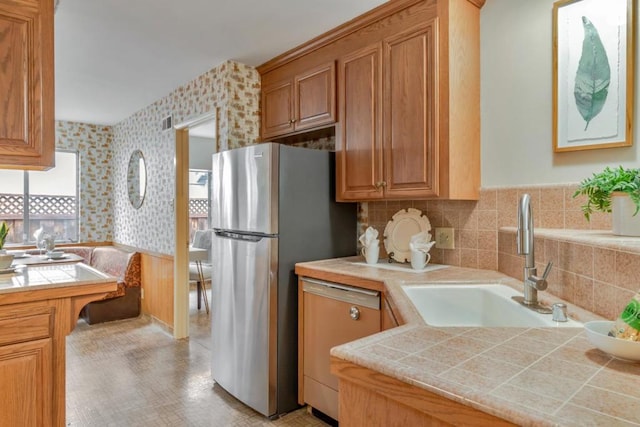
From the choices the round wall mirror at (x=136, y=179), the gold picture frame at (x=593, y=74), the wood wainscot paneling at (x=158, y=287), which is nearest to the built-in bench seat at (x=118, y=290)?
A: the wood wainscot paneling at (x=158, y=287)

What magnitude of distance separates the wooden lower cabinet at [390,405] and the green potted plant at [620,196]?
960mm

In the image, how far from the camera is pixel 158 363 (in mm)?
3256

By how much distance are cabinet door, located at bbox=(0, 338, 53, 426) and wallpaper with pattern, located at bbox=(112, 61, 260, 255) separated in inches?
71.9

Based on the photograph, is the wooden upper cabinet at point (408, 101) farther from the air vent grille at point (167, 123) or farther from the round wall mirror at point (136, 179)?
the round wall mirror at point (136, 179)

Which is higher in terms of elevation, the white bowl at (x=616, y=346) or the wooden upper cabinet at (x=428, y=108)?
the wooden upper cabinet at (x=428, y=108)

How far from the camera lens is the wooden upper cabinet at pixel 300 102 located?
104 inches

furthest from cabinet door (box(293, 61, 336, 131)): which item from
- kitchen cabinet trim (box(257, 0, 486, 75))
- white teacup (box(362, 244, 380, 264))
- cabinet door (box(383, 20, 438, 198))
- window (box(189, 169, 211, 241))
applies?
window (box(189, 169, 211, 241))

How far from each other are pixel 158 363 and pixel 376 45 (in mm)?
2918

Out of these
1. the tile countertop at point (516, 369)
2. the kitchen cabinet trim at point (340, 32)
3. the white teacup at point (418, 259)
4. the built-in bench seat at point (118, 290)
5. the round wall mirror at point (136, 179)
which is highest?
the kitchen cabinet trim at point (340, 32)

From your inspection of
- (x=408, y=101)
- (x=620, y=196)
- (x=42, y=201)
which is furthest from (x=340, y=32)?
(x=42, y=201)

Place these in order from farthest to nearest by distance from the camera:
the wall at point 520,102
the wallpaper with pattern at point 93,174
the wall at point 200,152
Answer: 1. the wall at point 200,152
2. the wallpaper with pattern at point 93,174
3. the wall at point 520,102

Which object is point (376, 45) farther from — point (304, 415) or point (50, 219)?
point (50, 219)

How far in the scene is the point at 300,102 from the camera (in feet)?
9.37

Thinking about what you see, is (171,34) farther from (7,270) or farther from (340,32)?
(7,270)
